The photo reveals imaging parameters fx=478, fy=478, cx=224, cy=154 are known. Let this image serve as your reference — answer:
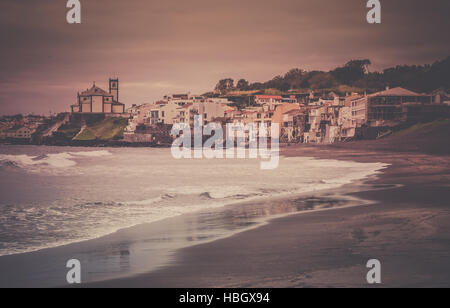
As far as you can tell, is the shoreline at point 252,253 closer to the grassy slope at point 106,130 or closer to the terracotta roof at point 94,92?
the terracotta roof at point 94,92

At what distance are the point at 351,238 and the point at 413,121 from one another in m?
34.1

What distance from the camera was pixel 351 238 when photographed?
16.6ft

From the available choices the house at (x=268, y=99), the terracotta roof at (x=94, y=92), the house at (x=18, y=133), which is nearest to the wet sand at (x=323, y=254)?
the house at (x=268, y=99)

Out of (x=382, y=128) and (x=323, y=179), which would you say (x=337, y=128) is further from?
(x=323, y=179)

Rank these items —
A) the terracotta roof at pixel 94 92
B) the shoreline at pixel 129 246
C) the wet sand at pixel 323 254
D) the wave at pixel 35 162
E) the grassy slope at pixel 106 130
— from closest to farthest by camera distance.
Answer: the wet sand at pixel 323 254
the shoreline at pixel 129 246
the wave at pixel 35 162
the terracotta roof at pixel 94 92
the grassy slope at pixel 106 130

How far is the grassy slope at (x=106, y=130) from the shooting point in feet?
218

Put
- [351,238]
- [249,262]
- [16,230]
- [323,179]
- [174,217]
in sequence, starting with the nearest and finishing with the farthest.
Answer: [249,262], [351,238], [16,230], [174,217], [323,179]

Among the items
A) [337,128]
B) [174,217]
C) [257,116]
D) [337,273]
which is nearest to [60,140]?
[257,116]

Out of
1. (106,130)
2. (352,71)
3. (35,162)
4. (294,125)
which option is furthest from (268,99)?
(35,162)

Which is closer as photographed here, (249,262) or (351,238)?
(249,262)

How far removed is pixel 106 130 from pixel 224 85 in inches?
874

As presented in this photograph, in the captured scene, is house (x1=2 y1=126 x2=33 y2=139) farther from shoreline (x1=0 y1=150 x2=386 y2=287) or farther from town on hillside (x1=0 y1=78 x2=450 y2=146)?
shoreline (x1=0 y1=150 x2=386 y2=287)

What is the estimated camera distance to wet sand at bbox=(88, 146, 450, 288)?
11.6ft

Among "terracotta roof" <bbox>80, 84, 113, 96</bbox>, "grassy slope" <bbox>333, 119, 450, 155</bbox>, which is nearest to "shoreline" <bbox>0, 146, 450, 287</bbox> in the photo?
"grassy slope" <bbox>333, 119, 450, 155</bbox>
